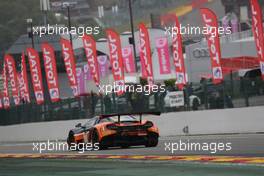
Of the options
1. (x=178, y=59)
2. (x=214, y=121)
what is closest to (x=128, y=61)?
(x=178, y=59)

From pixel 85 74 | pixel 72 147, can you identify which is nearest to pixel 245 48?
pixel 85 74

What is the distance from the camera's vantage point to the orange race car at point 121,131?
767 inches

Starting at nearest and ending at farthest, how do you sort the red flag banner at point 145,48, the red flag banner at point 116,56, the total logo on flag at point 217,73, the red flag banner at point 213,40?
the total logo on flag at point 217,73 → the red flag banner at point 213,40 → the red flag banner at point 145,48 → the red flag banner at point 116,56

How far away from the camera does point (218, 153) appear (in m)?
15.9

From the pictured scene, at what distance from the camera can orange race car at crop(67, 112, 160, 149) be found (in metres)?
19.5

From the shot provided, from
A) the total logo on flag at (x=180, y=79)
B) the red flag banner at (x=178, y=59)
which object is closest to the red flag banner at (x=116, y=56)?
the red flag banner at (x=178, y=59)

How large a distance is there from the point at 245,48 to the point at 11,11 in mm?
32974

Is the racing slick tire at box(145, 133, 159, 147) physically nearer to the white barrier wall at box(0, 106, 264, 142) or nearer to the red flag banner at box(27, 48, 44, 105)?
the white barrier wall at box(0, 106, 264, 142)

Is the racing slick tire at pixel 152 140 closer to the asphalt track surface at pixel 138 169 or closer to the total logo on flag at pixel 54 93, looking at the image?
the asphalt track surface at pixel 138 169

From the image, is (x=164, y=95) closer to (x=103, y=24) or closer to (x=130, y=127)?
(x=130, y=127)

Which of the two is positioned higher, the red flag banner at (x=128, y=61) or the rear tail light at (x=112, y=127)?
the red flag banner at (x=128, y=61)

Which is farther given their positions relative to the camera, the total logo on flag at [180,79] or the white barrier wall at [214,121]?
the total logo on flag at [180,79]

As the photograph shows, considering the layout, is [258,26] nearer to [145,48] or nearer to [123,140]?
[145,48]

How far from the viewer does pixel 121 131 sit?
1942 cm
